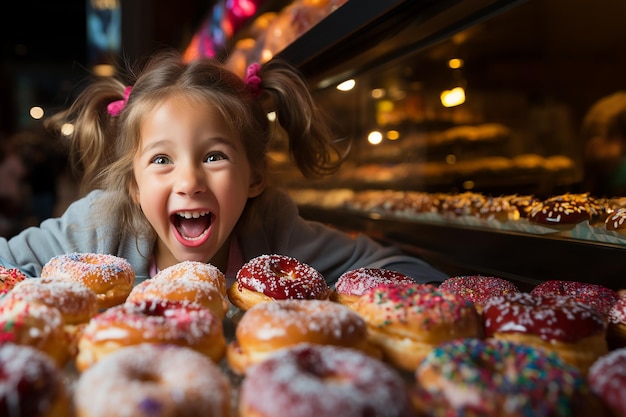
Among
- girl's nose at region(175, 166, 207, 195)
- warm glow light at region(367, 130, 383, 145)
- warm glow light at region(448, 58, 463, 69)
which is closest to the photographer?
girl's nose at region(175, 166, 207, 195)

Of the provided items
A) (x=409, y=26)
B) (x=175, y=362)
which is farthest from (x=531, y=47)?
(x=175, y=362)

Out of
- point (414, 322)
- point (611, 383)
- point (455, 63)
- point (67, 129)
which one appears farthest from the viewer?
point (455, 63)

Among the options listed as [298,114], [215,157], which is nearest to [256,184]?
[298,114]

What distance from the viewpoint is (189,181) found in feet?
5.88

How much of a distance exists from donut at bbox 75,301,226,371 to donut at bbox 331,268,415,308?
0.46 m

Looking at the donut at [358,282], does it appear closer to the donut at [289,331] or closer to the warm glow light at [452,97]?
the donut at [289,331]

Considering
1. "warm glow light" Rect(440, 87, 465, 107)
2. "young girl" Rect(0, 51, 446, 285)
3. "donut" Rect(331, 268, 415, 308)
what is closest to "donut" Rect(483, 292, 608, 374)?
"donut" Rect(331, 268, 415, 308)

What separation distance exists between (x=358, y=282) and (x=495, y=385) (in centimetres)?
70

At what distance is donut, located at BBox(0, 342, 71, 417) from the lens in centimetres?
73

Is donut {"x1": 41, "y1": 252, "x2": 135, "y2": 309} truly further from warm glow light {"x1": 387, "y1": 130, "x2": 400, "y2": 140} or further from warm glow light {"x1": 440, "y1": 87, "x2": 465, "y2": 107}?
warm glow light {"x1": 387, "y1": 130, "x2": 400, "y2": 140}

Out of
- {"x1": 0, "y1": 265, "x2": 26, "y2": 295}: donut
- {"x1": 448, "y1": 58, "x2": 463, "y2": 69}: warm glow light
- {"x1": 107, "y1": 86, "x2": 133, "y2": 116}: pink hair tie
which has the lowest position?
{"x1": 0, "y1": 265, "x2": 26, "y2": 295}: donut

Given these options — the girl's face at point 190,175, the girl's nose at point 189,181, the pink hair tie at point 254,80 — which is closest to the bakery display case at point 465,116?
the pink hair tie at point 254,80

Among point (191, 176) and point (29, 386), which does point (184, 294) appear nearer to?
point (29, 386)

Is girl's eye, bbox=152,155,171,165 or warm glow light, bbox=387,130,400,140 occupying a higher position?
warm glow light, bbox=387,130,400,140
